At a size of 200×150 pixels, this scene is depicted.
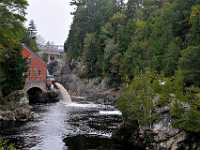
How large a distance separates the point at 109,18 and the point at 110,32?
644cm

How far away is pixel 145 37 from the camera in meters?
88.7

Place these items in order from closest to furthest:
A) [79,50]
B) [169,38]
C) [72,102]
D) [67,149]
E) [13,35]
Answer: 1. [13,35]
2. [67,149]
3. [169,38]
4. [72,102]
5. [79,50]

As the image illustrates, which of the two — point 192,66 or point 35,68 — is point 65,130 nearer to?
point 192,66

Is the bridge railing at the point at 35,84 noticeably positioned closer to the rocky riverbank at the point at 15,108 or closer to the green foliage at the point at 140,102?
the rocky riverbank at the point at 15,108

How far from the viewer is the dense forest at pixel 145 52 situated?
43.2 m

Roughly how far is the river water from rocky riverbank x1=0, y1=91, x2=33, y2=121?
1.76 metres

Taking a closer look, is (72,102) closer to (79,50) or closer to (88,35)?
(88,35)

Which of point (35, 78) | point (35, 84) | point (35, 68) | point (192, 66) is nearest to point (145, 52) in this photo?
point (35, 84)

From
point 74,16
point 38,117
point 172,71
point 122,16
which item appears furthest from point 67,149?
point 74,16

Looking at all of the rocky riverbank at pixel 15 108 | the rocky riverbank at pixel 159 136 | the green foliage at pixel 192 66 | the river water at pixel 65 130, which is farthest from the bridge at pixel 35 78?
the green foliage at pixel 192 66

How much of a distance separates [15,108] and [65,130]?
11099 millimetres

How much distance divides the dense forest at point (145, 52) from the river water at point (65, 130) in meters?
4.96

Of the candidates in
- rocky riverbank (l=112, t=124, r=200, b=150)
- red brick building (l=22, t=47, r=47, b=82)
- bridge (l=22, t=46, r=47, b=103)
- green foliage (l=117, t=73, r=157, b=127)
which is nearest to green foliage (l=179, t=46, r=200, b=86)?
green foliage (l=117, t=73, r=157, b=127)

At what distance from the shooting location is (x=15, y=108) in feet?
200
